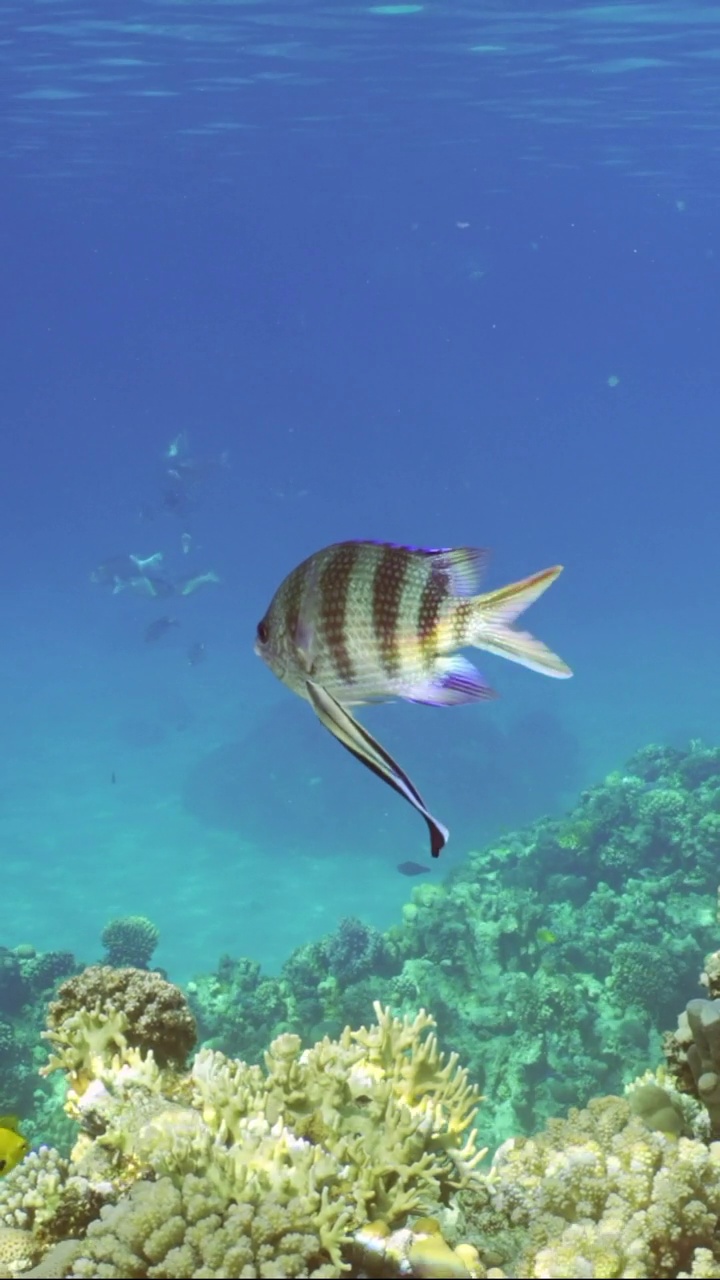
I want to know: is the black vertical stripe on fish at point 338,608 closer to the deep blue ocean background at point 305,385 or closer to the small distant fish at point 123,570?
the deep blue ocean background at point 305,385

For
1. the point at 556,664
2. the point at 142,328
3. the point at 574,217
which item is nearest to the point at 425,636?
the point at 556,664

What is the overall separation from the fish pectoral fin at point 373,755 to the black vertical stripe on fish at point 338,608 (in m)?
0.29

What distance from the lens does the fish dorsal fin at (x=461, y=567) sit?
2.20 meters

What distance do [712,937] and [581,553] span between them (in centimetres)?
9003

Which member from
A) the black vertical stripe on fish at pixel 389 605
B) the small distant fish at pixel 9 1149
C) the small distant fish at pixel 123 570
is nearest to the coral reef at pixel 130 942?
the small distant fish at pixel 9 1149

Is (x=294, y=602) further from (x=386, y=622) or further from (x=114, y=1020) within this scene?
(x=114, y=1020)

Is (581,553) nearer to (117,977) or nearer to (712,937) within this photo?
(712,937)

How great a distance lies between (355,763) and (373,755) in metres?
26.4

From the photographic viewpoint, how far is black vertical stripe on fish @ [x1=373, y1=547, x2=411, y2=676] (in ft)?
7.22

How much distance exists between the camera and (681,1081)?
4117mm

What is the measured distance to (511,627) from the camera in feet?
6.73

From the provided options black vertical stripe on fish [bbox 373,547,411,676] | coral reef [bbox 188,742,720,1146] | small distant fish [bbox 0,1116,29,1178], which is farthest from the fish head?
coral reef [bbox 188,742,720,1146]

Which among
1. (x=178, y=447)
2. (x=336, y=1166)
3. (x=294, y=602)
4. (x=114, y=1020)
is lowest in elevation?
(x=336, y=1166)

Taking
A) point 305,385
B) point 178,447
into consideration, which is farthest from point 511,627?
point 305,385
